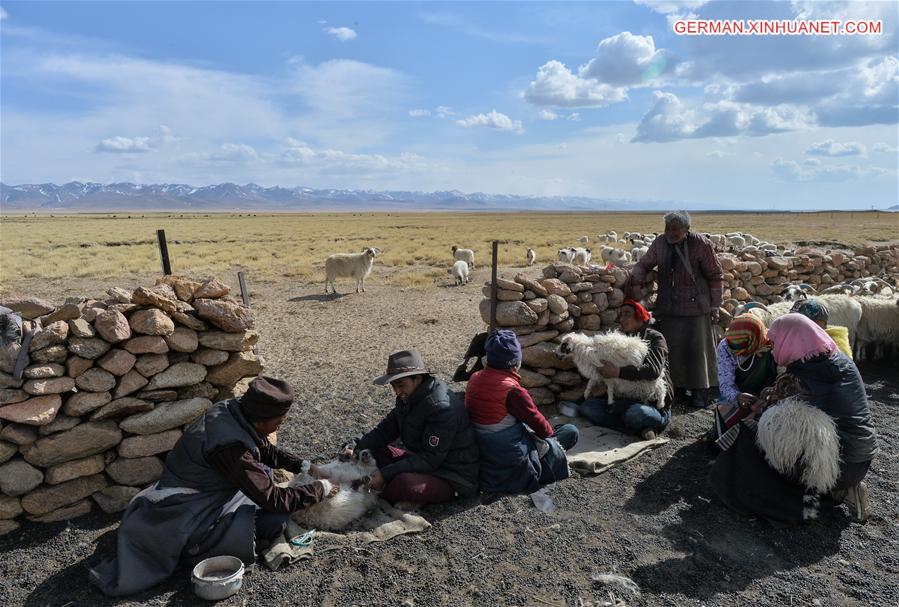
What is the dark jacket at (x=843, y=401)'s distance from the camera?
3.89 metres

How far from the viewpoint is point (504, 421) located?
4422 mm

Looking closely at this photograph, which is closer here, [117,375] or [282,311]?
[117,375]

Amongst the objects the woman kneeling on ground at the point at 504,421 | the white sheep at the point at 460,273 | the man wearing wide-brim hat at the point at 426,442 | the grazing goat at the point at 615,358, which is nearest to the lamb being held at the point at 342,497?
the man wearing wide-brim hat at the point at 426,442

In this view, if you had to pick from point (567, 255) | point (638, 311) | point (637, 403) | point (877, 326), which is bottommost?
point (637, 403)

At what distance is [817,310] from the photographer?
5367mm

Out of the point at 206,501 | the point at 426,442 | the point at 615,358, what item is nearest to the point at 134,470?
the point at 206,501

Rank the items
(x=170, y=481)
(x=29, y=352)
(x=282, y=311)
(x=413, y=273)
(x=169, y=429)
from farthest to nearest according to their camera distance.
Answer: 1. (x=413, y=273)
2. (x=282, y=311)
3. (x=169, y=429)
4. (x=29, y=352)
5. (x=170, y=481)

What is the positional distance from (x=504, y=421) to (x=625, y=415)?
5.74 ft

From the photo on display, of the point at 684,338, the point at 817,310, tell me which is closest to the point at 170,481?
the point at 684,338

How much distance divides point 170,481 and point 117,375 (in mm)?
1326

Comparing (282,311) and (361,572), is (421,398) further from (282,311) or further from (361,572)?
(282,311)

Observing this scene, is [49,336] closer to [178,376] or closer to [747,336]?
[178,376]

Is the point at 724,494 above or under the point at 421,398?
under

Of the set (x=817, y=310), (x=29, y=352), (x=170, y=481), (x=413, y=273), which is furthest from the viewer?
(x=413, y=273)
